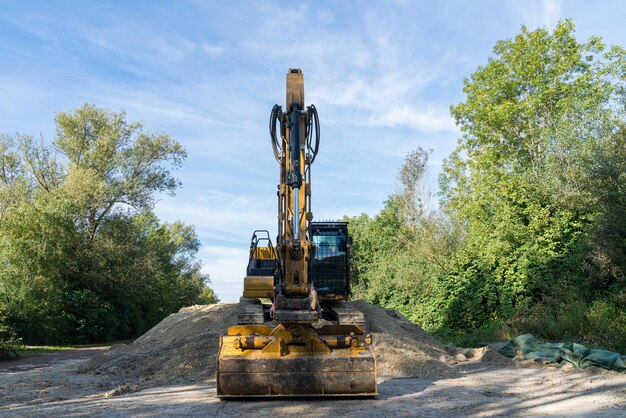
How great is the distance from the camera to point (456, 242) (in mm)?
32469

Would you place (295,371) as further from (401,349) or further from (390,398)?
(401,349)

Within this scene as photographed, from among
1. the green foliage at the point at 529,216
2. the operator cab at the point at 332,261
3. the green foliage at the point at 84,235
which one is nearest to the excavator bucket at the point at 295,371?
the operator cab at the point at 332,261

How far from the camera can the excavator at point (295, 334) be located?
9234 millimetres

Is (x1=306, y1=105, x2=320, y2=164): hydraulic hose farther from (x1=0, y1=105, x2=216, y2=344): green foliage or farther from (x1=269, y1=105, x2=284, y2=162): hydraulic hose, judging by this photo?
(x1=0, y1=105, x2=216, y2=344): green foliage

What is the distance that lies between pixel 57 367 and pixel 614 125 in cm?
2190

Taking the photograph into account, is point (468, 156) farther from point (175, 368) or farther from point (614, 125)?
point (175, 368)

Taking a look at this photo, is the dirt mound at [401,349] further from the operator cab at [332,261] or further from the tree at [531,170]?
the tree at [531,170]

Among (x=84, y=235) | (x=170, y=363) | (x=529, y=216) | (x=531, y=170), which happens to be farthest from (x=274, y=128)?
(x=84, y=235)

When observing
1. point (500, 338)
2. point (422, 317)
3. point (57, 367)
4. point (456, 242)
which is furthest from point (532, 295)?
point (57, 367)

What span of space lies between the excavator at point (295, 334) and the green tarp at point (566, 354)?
20.1 feet

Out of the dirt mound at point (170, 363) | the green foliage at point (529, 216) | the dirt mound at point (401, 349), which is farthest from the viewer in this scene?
the green foliage at point (529, 216)

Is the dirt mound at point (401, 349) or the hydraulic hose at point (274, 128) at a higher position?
the hydraulic hose at point (274, 128)

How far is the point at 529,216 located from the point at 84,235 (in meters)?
25.8

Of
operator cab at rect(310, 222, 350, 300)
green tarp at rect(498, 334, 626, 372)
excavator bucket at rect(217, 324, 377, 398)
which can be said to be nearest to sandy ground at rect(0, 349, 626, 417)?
excavator bucket at rect(217, 324, 377, 398)
